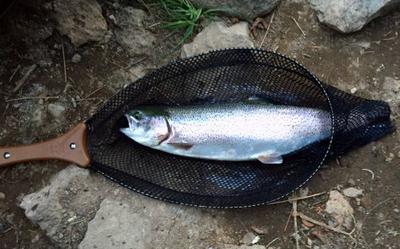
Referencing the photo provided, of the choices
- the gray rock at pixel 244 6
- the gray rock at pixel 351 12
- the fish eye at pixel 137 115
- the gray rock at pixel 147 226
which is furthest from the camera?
the gray rock at pixel 244 6

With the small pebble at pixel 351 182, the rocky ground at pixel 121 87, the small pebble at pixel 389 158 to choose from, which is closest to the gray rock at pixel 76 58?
the rocky ground at pixel 121 87

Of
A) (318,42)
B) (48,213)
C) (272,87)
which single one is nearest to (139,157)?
(48,213)

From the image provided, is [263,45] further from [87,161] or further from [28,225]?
[28,225]

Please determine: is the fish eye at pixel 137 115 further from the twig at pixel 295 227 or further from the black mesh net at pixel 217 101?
the twig at pixel 295 227

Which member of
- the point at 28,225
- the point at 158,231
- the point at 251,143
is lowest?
the point at 28,225

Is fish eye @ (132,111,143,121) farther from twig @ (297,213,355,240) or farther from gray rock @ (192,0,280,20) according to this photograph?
twig @ (297,213,355,240)

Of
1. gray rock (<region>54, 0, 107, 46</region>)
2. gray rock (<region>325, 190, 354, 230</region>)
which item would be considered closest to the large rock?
gray rock (<region>325, 190, 354, 230</region>)
